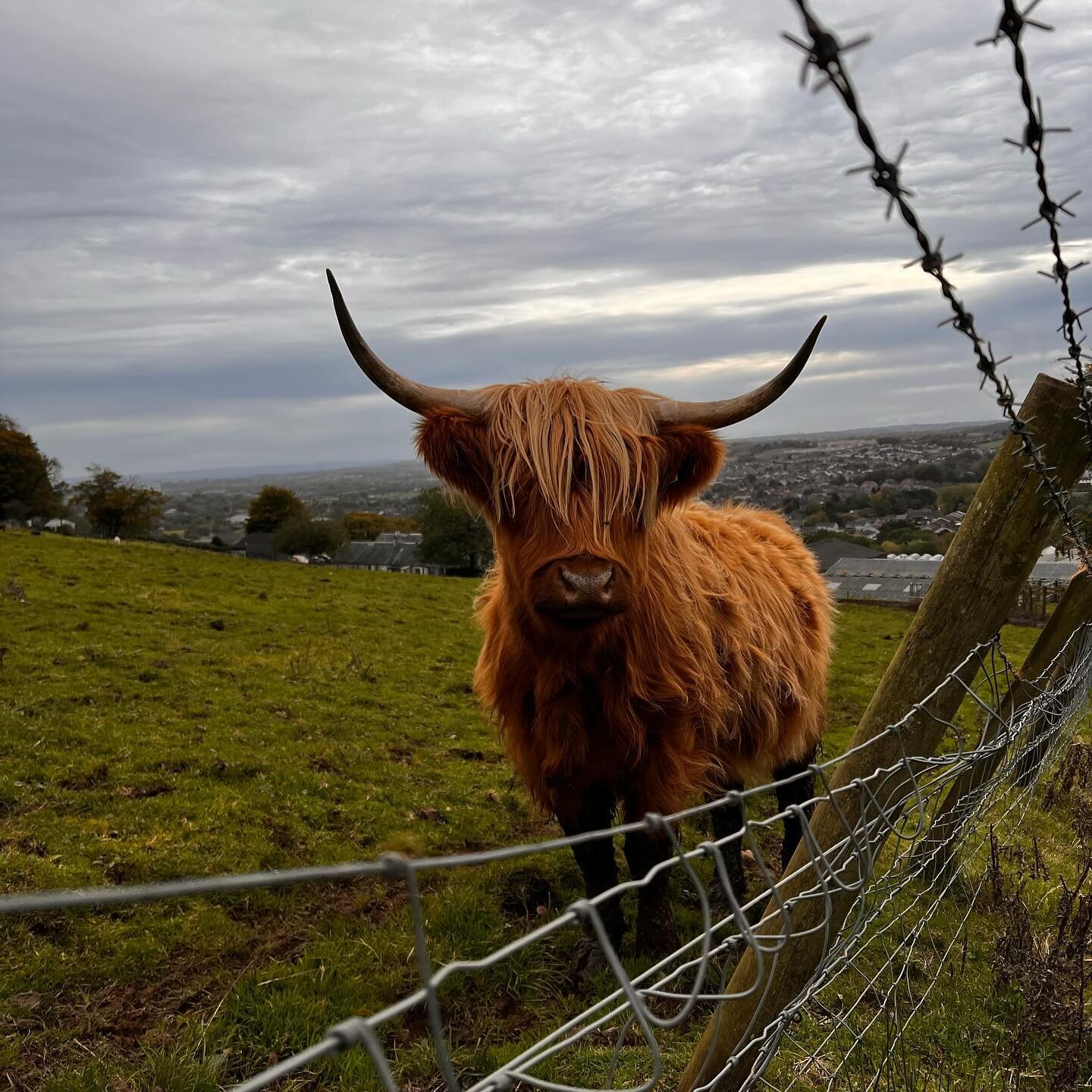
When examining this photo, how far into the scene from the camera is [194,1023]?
3883mm

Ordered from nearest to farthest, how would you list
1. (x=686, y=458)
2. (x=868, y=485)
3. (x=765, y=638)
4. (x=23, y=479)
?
(x=686, y=458)
(x=765, y=638)
(x=868, y=485)
(x=23, y=479)

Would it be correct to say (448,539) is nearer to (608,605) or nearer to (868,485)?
(868,485)

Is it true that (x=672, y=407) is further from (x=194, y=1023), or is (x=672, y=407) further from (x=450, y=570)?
(x=450, y=570)

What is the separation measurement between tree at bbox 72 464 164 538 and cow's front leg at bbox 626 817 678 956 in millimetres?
54738

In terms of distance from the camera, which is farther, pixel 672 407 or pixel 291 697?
pixel 291 697

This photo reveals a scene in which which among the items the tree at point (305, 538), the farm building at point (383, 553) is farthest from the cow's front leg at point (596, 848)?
the tree at point (305, 538)

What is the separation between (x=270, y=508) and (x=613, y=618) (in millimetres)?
63368

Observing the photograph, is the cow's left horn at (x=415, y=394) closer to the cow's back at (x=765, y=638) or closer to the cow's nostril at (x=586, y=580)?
the cow's nostril at (x=586, y=580)

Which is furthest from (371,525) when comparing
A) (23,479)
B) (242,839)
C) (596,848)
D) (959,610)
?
(959,610)

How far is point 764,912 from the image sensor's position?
9.07 feet

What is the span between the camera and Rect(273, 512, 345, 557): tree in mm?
56844

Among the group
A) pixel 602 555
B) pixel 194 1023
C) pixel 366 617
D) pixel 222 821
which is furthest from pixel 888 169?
pixel 366 617

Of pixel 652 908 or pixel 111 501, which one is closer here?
pixel 652 908

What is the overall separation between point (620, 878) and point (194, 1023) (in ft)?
8.78
